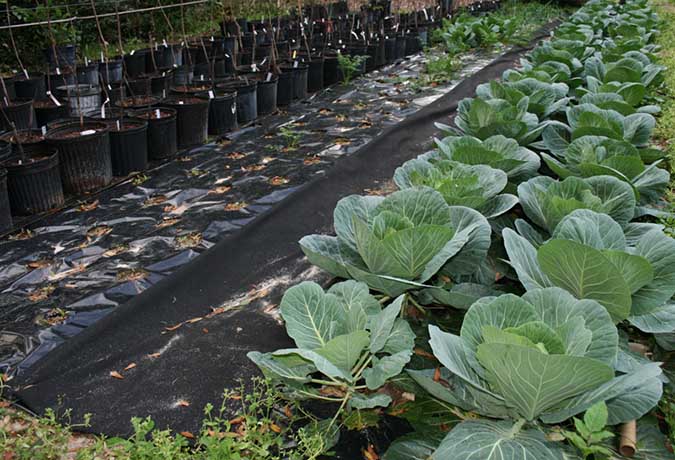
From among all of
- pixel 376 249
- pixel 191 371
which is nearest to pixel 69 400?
pixel 191 371

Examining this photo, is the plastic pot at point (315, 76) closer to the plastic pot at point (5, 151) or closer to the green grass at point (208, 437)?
the plastic pot at point (5, 151)

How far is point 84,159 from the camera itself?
12.0 feet

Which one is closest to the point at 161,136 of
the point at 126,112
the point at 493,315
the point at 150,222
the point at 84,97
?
the point at 126,112

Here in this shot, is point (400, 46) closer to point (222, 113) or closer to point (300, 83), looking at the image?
point (300, 83)

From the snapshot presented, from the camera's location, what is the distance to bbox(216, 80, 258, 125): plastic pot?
16.8 feet

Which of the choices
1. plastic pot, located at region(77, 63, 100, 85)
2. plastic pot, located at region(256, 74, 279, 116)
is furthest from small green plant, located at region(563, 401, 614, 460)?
plastic pot, located at region(77, 63, 100, 85)

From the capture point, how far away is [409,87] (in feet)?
20.3

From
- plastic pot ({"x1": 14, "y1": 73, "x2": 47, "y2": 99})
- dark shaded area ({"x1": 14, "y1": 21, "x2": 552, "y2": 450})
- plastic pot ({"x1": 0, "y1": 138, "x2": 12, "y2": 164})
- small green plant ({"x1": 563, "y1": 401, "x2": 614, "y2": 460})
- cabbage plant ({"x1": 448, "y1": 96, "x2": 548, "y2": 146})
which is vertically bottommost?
dark shaded area ({"x1": 14, "y1": 21, "x2": 552, "y2": 450})

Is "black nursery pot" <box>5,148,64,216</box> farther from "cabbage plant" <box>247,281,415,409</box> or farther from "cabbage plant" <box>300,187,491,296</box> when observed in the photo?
Result: "cabbage plant" <box>247,281,415,409</box>

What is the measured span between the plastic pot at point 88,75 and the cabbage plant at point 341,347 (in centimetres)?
554

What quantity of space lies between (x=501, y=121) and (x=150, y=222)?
200cm

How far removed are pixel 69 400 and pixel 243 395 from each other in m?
0.58

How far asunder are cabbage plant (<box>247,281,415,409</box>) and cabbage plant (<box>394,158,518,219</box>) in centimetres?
56

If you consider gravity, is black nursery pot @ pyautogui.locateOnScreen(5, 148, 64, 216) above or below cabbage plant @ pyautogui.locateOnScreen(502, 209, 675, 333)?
below
